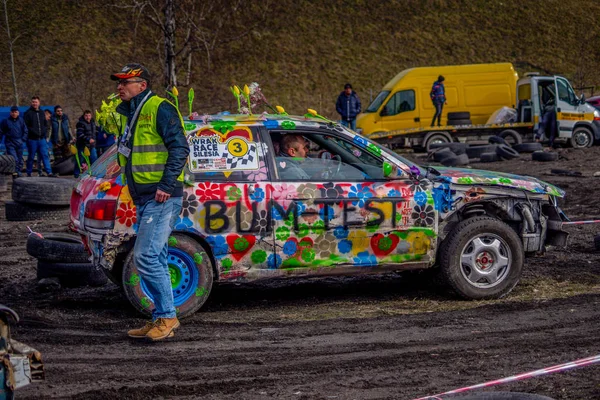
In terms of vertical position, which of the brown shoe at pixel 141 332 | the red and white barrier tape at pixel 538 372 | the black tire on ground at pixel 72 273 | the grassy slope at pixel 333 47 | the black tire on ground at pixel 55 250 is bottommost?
the red and white barrier tape at pixel 538 372

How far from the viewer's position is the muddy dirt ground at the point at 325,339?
18.6ft

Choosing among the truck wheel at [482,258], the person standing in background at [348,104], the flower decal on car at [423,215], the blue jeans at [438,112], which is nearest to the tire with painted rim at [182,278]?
the flower decal on car at [423,215]

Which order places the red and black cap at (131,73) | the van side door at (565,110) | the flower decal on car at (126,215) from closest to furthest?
1. the red and black cap at (131,73)
2. the flower decal on car at (126,215)
3. the van side door at (565,110)

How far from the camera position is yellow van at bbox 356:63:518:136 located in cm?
2947

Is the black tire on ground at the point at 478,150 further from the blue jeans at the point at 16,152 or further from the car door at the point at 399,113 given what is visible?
the blue jeans at the point at 16,152

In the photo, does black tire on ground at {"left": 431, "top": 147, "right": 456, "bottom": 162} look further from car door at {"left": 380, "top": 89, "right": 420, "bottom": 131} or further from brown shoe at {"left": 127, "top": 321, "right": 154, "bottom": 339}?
brown shoe at {"left": 127, "top": 321, "right": 154, "bottom": 339}

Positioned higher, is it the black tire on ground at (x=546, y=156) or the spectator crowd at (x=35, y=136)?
the spectator crowd at (x=35, y=136)

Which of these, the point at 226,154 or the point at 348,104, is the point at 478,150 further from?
the point at 226,154

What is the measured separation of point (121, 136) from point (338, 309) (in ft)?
8.29

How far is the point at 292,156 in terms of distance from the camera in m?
8.07

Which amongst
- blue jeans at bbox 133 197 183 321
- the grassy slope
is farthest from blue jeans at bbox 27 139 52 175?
blue jeans at bbox 133 197 183 321

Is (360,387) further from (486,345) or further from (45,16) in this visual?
(45,16)

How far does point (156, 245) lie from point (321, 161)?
197 cm

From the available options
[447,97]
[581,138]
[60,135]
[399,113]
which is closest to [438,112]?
[447,97]
